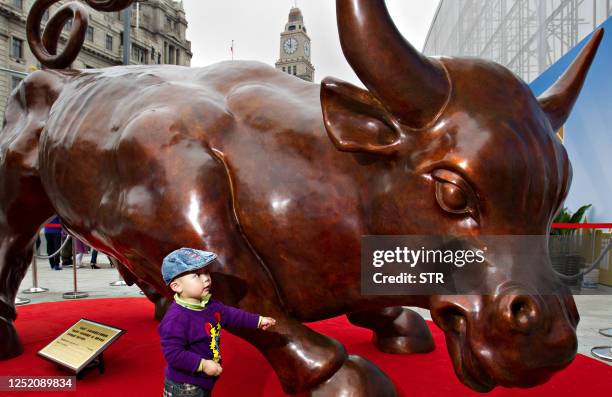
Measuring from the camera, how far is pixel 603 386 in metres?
2.33

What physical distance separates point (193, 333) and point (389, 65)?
36.9 inches

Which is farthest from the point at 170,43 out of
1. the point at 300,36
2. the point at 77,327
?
the point at 77,327

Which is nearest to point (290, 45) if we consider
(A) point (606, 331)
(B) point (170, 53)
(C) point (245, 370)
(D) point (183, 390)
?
(B) point (170, 53)

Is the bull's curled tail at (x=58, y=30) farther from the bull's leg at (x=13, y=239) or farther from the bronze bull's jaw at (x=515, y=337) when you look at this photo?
the bronze bull's jaw at (x=515, y=337)

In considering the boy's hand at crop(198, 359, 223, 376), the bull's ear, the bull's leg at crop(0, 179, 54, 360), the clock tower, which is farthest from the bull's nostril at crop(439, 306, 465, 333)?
the clock tower

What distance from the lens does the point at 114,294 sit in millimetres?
6051

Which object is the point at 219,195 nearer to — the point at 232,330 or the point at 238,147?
the point at 238,147

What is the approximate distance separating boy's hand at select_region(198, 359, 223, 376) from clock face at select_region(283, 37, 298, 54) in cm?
7947

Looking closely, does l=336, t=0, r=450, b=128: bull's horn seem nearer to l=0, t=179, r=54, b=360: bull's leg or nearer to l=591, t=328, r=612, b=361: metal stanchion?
l=0, t=179, r=54, b=360: bull's leg

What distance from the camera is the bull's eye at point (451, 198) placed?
1.39 meters

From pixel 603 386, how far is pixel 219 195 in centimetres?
195

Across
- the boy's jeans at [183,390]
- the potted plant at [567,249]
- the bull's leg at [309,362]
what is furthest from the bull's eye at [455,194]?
the potted plant at [567,249]

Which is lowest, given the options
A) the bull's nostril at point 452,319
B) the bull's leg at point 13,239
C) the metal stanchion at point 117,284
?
the metal stanchion at point 117,284

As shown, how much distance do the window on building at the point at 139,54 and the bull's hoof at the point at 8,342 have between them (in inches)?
1502
